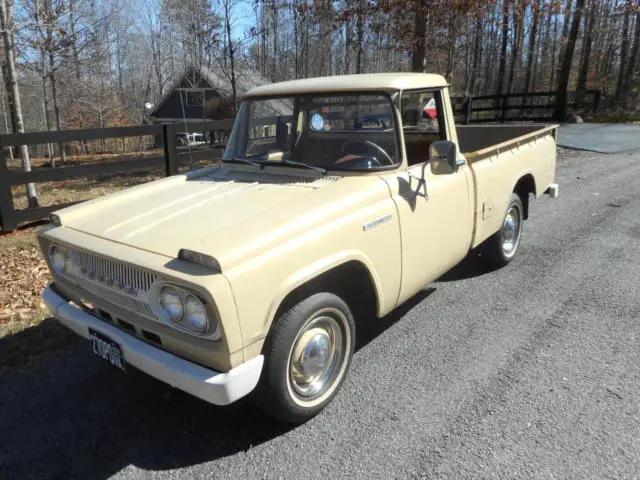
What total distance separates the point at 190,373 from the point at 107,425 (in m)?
0.99

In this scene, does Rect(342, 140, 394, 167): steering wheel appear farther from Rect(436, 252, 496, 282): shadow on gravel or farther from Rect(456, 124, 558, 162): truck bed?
Rect(456, 124, 558, 162): truck bed

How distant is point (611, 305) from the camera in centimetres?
411

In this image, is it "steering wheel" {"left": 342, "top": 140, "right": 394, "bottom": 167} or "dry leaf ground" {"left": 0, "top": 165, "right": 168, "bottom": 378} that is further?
"dry leaf ground" {"left": 0, "top": 165, "right": 168, "bottom": 378}

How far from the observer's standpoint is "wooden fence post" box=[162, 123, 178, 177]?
26.4 feet

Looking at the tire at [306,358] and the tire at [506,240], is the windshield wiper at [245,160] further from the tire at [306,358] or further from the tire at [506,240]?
the tire at [506,240]

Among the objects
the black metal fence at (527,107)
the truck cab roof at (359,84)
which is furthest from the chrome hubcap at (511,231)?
the black metal fence at (527,107)

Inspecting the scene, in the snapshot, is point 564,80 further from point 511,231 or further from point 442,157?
point 442,157

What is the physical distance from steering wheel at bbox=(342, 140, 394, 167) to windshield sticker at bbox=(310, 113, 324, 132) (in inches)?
14.5

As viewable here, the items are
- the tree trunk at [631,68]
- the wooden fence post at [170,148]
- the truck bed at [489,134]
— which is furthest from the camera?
A: the tree trunk at [631,68]

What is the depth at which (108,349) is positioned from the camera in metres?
2.65

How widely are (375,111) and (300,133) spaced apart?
2.38ft

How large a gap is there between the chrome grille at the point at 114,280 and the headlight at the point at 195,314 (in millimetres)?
233

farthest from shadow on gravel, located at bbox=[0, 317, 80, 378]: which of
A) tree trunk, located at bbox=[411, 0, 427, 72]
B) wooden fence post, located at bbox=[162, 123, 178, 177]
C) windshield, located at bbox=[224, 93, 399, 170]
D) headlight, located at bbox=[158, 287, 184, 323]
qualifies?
tree trunk, located at bbox=[411, 0, 427, 72]

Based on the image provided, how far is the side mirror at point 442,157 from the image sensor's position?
3.35 m
